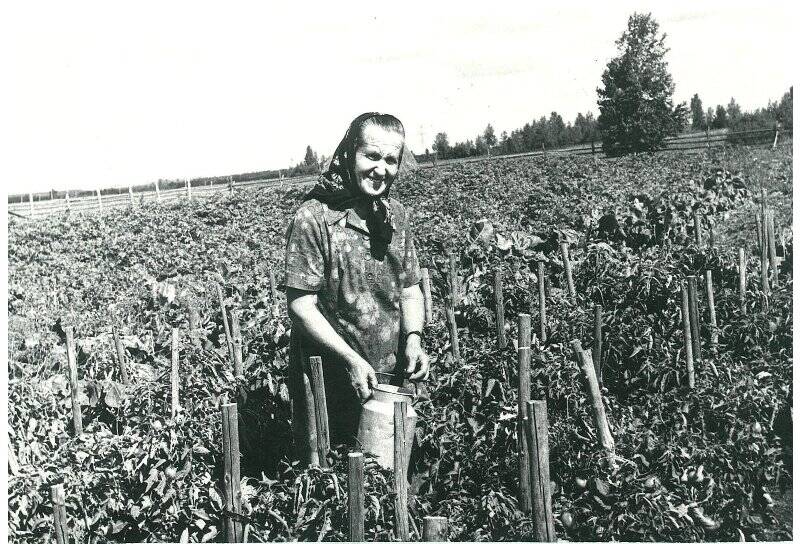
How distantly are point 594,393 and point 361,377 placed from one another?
0.95m

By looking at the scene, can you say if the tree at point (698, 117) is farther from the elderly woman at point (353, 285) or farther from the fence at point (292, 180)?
the elderly woman at point (353, 285)

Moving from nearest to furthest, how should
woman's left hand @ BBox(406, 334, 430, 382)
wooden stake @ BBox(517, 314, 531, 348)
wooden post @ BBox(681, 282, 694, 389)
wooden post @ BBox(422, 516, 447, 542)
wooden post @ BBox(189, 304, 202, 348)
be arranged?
wooden post @ BBox(422, 516, 447, 542)
woman's left hand @ BBox(406, 334, 430, 382)
wooden stake @ BBox(517, 314, 531, 348)
wooden post @ BBox(681, 282, 694, 389)
wooden post @ BBox(189, 304, 202, 348)

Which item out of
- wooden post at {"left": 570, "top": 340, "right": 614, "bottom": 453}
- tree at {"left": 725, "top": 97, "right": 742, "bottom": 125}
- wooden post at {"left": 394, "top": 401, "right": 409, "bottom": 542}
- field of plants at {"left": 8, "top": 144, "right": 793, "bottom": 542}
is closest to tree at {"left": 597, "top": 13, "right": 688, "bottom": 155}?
field of plants at {"left": 8, "top": 144, "right": 793, "bottom": 542}

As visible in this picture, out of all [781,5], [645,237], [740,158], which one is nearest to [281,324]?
[781,5]

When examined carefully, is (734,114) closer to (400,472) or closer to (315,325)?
(315,325)

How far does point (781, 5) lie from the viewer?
3258 mm

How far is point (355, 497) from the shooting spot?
81.4 inches

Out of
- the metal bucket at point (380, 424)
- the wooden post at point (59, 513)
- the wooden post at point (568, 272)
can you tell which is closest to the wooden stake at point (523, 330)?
the metal bucket at point (380, 424)

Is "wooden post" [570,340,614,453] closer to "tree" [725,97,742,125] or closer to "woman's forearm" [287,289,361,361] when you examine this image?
"woman's forearm" [287,289,361,361]

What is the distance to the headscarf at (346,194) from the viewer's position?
270 centimetres

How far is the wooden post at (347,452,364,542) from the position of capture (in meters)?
2.02

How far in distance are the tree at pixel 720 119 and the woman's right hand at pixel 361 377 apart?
20.2 meters

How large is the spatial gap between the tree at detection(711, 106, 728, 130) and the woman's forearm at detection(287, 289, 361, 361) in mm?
20185

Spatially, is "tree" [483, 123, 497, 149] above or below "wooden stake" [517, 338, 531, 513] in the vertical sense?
above
